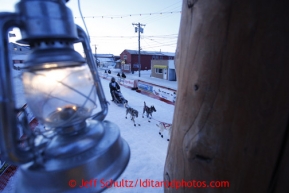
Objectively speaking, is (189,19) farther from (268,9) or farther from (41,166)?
(41,166)

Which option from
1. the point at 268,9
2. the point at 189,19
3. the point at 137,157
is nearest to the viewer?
the point at 268,9

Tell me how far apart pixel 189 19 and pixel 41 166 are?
2.47ft

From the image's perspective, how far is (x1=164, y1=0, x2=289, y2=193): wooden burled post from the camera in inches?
19.8

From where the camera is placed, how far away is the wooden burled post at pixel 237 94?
0.50m

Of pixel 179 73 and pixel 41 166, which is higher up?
pixel 179 73

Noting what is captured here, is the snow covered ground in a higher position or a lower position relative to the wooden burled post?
lower

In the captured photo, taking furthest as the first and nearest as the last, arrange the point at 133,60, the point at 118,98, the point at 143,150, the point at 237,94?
the point at 133,60
the point at 118,98
the point at 143,150
the point at 237,94

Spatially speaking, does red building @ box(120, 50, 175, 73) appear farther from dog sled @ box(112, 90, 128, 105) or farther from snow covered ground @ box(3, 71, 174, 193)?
snow covered ground @ box(3, 71, 174, 193)

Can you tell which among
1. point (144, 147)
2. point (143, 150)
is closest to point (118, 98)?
point (144, 147)

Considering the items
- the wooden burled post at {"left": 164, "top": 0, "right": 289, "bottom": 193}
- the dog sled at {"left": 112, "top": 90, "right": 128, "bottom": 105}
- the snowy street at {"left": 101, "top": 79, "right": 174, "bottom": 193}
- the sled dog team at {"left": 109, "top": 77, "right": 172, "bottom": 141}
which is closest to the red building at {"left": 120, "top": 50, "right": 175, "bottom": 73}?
the sled dog team at {"left": 109, "top": 77, "right": 172, "bottom": 141}

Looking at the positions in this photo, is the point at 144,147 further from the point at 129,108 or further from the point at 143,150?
the point at 129,108

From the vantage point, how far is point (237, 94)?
55cm

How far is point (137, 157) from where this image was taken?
14.0 ft

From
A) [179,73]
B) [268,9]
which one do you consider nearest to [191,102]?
[179,73]
